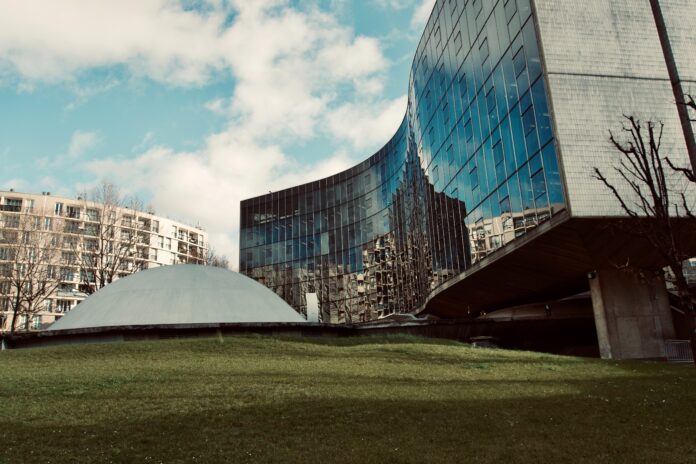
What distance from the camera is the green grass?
7270 millimetres

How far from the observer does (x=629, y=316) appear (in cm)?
2486

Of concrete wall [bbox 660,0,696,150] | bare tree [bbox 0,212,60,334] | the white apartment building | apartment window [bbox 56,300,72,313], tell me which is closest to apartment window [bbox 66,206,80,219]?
the white apartment building

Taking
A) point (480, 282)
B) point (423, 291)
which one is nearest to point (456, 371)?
point (480, 282)

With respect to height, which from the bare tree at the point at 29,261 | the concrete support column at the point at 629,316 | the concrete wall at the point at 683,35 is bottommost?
the concrete support column at the point at 629,316

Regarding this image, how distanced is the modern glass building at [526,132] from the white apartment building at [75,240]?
25.9 meters

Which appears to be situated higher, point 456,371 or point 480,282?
point 480,282

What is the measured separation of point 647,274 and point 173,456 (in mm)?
24230

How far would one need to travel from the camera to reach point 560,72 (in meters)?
21.6

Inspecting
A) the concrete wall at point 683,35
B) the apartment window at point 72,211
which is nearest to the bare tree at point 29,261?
the concrete wall at point 683,35

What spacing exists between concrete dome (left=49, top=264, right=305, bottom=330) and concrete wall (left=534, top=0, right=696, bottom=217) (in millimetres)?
14758

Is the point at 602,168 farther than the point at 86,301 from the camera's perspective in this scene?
No

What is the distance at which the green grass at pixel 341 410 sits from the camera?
727 centimetres

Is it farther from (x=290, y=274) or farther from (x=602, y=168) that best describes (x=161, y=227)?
(x=602, y=168)

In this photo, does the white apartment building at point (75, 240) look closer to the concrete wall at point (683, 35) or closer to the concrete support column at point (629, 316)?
the concrete support column at point (629, 316)
